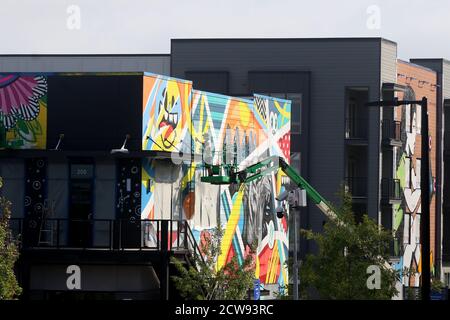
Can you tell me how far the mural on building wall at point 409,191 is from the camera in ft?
230

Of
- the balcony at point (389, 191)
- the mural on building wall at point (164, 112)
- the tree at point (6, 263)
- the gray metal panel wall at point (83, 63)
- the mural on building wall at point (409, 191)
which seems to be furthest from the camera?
the gray metal panel wall at point (83, 63)

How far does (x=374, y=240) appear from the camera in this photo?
134ft

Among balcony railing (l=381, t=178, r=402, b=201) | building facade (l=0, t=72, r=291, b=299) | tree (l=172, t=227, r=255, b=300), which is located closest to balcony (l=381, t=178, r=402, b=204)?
balcony railing (l=381, t=178, r=402, b=201)

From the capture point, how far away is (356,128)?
6938cm

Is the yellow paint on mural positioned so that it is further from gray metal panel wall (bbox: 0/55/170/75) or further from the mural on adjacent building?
gray metal panel wall (bbox: 0/55/170/75)

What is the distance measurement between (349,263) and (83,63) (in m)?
41.4

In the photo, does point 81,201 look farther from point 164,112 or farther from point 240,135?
point 240,135

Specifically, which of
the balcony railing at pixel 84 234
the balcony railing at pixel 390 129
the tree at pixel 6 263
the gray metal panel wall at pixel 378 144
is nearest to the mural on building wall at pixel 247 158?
the balcony railing at pixel 84 234

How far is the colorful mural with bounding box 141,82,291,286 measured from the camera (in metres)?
40.6

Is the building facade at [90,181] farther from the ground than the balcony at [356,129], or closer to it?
closer to it

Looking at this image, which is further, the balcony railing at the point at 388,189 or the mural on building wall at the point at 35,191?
the balcony railing at the point at 388,189

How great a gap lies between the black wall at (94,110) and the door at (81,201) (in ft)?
2.12

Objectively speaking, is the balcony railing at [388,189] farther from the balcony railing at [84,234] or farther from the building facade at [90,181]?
the balcony railing at [84,234]
